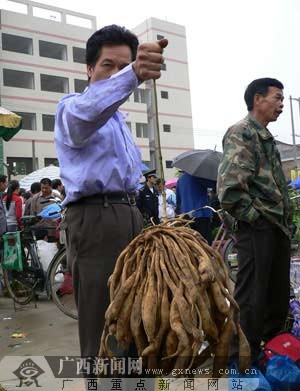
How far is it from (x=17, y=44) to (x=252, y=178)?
36.8 metres

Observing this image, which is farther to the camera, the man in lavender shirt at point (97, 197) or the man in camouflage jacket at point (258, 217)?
the man in camouflage jacket at point (258, 217)

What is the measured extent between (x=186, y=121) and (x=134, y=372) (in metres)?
41.7

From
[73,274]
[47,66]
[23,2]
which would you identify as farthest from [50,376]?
[23,2]

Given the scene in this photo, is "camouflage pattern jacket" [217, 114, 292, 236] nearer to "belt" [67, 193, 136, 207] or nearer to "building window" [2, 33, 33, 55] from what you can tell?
"belt" [67, 193, 136, 207]

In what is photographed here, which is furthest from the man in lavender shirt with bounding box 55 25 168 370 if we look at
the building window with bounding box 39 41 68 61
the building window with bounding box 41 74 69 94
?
the building window with bounding box 39 41 68 61

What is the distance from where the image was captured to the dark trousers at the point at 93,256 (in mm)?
1918

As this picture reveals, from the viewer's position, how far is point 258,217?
9.75ft

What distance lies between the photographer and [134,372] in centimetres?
178

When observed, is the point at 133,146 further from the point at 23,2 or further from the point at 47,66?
the point at 23,2

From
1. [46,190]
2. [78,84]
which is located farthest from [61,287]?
[78,84]

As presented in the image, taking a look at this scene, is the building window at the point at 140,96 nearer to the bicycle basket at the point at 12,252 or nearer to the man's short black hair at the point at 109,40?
the bicycle basket at the point at 12,252

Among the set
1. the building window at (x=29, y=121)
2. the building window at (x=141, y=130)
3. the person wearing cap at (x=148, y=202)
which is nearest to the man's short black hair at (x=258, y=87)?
the person wearing cap at (x=148, y=202)

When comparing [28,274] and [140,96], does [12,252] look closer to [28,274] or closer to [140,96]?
[28,274]

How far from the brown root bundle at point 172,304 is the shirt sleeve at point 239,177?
1.48 meters
